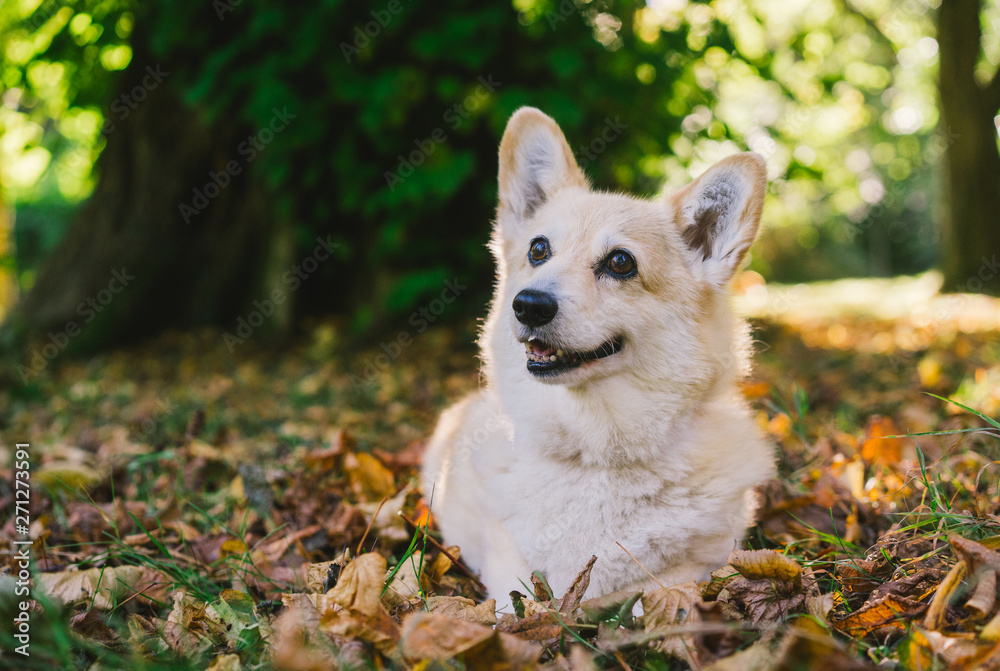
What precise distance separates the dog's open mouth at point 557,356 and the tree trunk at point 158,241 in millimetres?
5348

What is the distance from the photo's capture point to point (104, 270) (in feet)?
23.2

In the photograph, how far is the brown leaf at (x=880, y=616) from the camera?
4.69 ft

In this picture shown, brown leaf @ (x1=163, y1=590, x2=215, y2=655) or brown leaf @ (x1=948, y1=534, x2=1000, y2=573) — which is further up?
brown leaf @ (x1=948, y1=534, x2=1000, y2=573)

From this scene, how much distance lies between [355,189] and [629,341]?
3.88m

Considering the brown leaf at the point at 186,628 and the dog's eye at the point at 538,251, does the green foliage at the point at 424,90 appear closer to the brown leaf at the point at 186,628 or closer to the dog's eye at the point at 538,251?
the dog's eye at the point at 538,251

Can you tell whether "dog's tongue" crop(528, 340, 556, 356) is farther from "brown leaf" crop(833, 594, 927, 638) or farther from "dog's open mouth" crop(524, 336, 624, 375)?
"brown leaf" crop(833, 594, 927, 638)

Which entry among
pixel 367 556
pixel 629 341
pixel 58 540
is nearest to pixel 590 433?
pixel 629 341

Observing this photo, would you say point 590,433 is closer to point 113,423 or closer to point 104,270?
point 113,423

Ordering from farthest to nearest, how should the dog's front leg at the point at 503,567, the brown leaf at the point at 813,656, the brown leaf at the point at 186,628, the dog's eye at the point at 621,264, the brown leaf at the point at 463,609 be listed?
the dog's eye at the point at 621,264
the dog's front leg at the point at 503,567
the brown leaf at the point at 463,609
the brown leaf at the point at 186,628
the brown leaf at the point at 813,656

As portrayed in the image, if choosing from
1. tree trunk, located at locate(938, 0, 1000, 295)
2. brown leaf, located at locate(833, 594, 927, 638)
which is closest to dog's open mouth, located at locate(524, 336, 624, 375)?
brown leaf, located at locate(833, 594, 927, 638)

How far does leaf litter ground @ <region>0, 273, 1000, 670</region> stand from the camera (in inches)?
52.7

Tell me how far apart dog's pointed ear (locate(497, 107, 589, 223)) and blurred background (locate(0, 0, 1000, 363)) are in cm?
203

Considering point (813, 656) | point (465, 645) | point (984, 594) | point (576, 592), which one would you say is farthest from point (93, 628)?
point (984, 594)

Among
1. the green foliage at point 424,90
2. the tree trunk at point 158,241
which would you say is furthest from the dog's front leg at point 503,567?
the tree trunk at point 158,241
